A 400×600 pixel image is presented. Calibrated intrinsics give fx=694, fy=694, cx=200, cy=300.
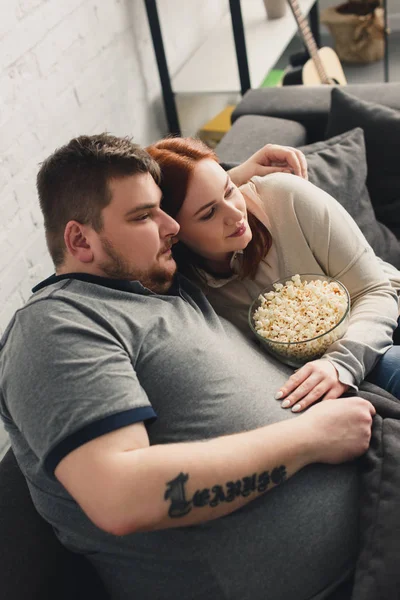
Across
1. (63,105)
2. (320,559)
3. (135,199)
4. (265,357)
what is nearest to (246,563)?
(320,559)

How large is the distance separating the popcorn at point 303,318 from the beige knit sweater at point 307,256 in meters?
0.09

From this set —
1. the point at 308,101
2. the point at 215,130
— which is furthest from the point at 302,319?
the point at 215,130

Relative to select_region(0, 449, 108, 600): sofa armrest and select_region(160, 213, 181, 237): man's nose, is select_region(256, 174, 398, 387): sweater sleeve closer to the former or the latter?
select_region(160, 213, 181, 237): man's nose

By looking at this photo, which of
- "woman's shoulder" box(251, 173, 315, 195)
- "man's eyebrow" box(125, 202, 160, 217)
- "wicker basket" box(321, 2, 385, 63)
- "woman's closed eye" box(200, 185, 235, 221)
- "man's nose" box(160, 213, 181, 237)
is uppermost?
"man's eyebrow" box(125, 202, 160, 217)

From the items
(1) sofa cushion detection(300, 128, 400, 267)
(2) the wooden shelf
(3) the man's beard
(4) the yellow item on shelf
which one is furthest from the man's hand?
(4) the yellow item on shelf

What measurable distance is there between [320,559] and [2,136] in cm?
144

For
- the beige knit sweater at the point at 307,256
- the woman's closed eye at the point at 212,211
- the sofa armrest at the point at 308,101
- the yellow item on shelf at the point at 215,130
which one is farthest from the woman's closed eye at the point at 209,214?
the yellow item on shelf at the point at 215,130

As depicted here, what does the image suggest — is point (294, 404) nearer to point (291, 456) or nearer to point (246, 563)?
point (291, 456)

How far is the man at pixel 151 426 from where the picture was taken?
986mm

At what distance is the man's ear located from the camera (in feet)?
3.92

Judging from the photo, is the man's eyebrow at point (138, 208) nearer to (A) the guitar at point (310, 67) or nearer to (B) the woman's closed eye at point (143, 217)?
(B) the woman's closed eye at point (143, 217)

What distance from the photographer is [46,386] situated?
1.00 meters

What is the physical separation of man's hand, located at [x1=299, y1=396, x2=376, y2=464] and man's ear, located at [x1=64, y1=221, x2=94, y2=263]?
46cm

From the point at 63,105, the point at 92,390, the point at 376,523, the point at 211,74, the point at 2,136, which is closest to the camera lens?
the point at 92,390
